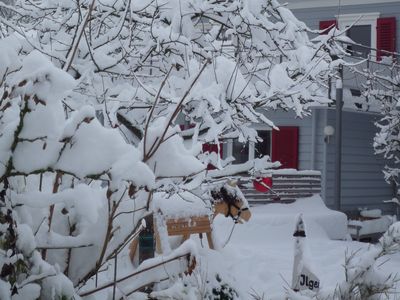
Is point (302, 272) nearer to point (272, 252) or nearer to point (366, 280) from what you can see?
point (366, 280)

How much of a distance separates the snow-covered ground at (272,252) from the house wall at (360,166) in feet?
6.53

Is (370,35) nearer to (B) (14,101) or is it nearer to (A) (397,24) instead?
(A) (397,24)

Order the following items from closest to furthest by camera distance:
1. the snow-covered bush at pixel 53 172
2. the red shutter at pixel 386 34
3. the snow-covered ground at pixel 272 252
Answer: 1. the snow-covered bush at pixel 53 172
2. the snow-covered ground at pixel 272 252
3. the red shutter at pixel 386 34

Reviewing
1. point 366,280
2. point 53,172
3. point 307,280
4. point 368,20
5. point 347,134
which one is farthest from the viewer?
point 368,20

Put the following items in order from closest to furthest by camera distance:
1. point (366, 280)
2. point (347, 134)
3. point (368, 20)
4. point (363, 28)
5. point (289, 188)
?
point (366, 280)
point (289, 188)
point (347, 134)
point (368, 20)
point (363, 28)

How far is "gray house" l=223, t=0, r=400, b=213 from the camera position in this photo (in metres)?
14.8

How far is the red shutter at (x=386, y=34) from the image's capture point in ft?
53.3

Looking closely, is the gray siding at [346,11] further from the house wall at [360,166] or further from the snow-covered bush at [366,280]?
the snow-covered bush at [366,280]

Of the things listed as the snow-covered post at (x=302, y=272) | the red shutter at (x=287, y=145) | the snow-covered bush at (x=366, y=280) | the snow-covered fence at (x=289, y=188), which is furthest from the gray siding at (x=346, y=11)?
the snow-covered bush at (x=366, y=280)

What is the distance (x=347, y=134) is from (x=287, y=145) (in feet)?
4.87

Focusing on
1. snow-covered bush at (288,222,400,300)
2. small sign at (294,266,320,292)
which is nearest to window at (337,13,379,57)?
small sign at (294,266,320,292)

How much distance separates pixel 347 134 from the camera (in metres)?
15.6

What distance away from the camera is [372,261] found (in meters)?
2.71

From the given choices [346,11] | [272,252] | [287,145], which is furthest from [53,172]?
[346,11]
